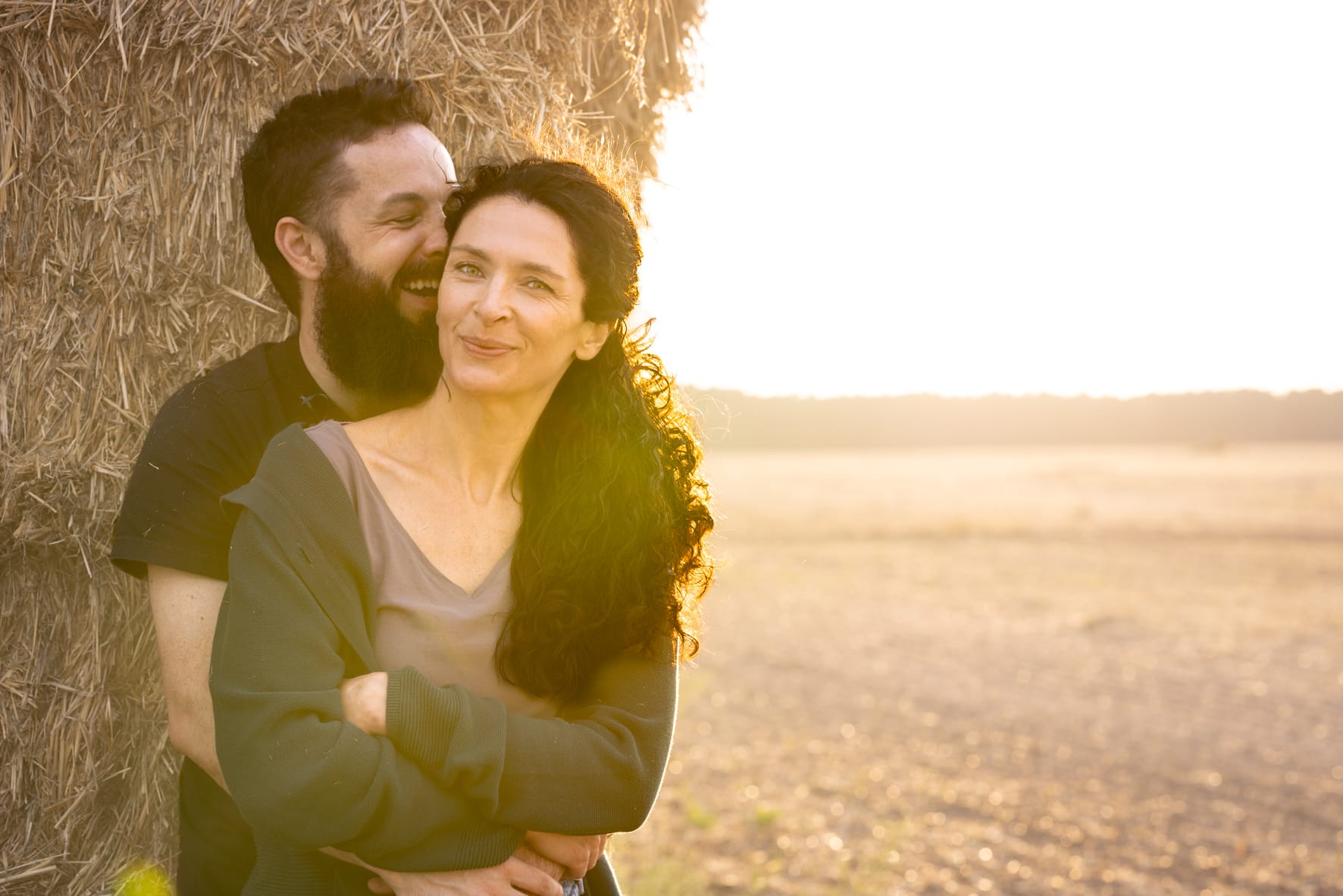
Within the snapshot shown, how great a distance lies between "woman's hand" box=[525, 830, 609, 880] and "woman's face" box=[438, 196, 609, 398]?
0.92 meters

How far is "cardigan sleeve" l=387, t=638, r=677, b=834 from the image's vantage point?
2.02 meters

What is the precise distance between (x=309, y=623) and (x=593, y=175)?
109 cm

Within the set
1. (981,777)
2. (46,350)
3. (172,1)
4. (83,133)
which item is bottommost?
(981,777)

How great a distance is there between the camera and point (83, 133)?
10.1 feet

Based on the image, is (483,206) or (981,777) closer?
(483,206)

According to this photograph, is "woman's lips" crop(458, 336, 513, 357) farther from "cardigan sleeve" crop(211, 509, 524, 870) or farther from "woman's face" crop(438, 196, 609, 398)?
"cardigan sleeve" crop(211, 509, 524, 870)

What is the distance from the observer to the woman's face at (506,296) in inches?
86.9

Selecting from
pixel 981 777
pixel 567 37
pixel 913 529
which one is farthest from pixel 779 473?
pixel 567 37

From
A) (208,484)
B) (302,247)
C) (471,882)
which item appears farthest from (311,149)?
(471,882)

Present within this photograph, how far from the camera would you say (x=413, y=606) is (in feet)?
7.06

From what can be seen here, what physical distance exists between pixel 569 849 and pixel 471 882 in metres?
0.22

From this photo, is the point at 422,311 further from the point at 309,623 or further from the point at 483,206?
the point at 309,623

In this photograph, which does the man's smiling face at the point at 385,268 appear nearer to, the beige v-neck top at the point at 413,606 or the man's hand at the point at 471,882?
the beige v-neck top at the point at 413,606

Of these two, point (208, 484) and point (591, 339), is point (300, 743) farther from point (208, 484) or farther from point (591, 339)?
point (591, 339)
